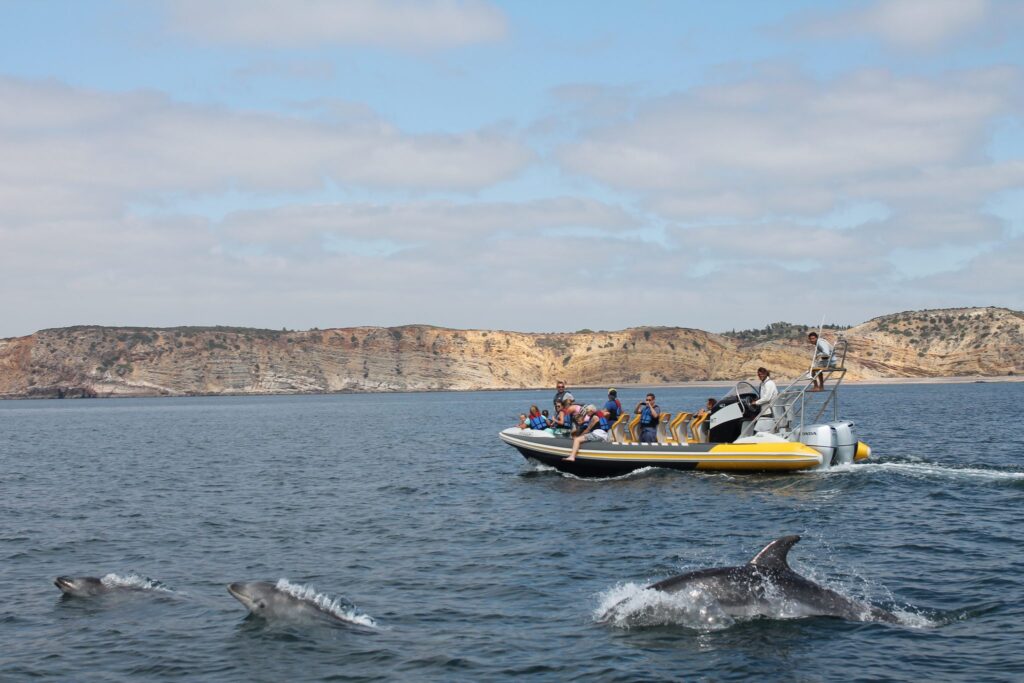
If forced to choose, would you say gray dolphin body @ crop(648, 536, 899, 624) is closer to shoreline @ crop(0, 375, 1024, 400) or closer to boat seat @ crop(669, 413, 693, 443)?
boat seat @ crop(669, 413, 693, 443)

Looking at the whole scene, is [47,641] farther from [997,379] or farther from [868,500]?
[997,379]

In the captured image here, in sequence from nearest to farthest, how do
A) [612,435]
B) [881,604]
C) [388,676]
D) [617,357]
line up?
[388,676] < [881,604] < [612,435] < [617,357]

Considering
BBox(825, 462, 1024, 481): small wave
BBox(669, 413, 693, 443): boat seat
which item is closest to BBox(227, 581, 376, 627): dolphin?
BBox(669, 413, 693, 443): boat seat

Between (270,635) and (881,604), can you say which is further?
(881,604)

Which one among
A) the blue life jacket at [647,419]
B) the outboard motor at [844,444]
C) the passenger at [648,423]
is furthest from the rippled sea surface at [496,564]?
the blue life jacket at [647,419]

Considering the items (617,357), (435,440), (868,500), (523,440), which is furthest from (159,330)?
(868,500)

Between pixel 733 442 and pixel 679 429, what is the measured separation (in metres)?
1.71

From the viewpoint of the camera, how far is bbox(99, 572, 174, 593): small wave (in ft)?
51.0

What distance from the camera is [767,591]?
42.2 ft

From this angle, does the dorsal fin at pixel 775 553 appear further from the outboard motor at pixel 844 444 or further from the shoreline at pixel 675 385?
the shoreline at pixel 675 385

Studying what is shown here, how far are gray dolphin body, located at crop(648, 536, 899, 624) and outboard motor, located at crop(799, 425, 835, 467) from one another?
15.1 m

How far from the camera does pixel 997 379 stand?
12362 cm

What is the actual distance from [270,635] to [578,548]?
724 centimetres

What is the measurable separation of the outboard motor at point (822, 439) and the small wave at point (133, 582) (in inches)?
727
